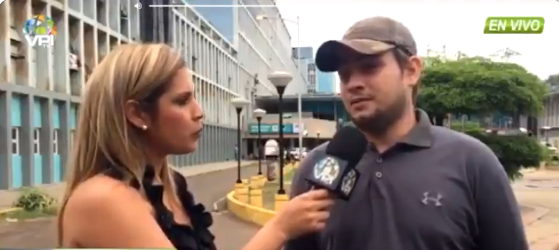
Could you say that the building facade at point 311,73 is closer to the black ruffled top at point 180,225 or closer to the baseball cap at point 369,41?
the baseball cap at point 369,41

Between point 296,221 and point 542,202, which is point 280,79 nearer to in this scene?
point 296,221

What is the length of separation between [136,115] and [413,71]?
0.37 meters

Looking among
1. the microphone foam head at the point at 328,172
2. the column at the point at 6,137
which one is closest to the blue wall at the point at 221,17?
the column at the point at 6,137

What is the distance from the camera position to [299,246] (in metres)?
1.09

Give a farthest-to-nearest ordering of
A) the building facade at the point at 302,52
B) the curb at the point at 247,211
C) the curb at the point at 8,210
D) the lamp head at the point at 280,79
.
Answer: the curb at the point at 8,210
the curb at the point at 247,211
the lamp head at the point at 280,79
the building facade at the point at 302,52

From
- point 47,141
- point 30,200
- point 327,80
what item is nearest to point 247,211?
point 30,200

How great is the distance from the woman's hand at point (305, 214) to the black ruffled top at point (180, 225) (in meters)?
0.10

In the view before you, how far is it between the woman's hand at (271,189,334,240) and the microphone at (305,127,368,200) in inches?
0.7

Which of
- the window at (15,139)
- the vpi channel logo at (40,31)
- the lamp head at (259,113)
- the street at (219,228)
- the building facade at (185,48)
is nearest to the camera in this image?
the building facade at (185,48)

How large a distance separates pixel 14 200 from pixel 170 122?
19.1ft

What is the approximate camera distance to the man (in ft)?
3.28

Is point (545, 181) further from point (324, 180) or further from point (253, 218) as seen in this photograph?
point (324, 180)

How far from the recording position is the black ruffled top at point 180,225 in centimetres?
91

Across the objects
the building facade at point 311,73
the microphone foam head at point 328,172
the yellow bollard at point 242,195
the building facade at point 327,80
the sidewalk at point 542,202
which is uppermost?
the building facade at point 311,73
